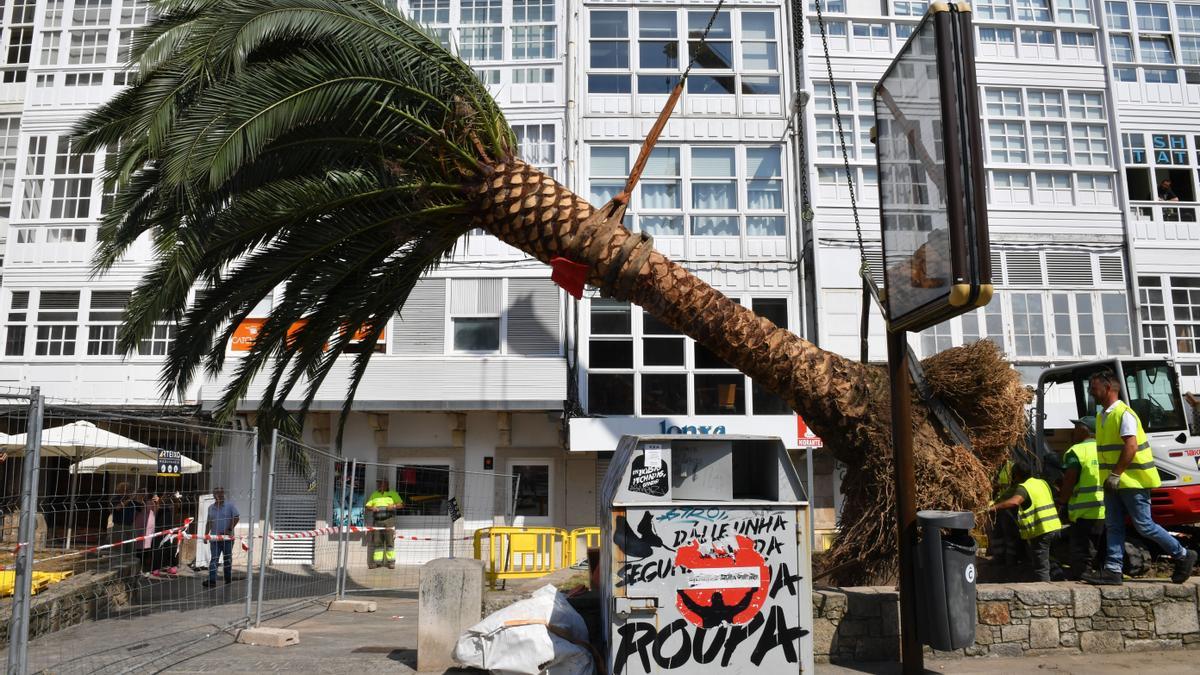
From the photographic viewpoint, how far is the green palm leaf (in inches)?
307

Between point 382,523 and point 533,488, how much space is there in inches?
167

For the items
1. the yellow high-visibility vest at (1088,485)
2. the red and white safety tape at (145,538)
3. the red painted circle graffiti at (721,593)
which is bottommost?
the red painted circle graffiti at (721,593)

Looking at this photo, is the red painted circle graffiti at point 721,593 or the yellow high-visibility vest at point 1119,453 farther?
the yellow high-visibility vest at point 1119,453

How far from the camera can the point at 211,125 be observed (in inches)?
292

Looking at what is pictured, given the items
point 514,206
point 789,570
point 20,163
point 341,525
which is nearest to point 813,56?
point 514,206

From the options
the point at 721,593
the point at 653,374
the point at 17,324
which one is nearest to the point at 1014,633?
the point at 721,593

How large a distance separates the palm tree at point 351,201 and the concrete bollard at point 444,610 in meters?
3.34

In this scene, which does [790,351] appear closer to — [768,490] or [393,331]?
[768,490]

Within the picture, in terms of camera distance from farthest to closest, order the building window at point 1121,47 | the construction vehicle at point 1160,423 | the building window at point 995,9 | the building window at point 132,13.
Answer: the building window at point 132,13
the building window at point 1121,47
the building window at point 995,9
the construction vehicle at point 1160,423

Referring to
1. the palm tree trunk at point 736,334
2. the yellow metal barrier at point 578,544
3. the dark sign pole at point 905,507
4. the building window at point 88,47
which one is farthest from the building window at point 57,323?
the dark sign pole at point 905,507

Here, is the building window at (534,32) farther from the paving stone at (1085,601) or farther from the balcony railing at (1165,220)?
the paving stone at (1085,601)

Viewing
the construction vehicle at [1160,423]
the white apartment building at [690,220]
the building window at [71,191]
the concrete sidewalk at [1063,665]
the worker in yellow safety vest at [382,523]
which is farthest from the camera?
the building window at [71,191]

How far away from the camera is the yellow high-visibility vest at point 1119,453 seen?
7.27 m

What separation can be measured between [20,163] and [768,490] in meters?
19.8
